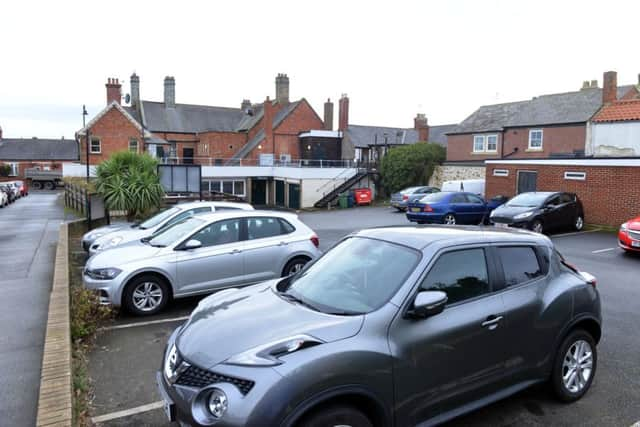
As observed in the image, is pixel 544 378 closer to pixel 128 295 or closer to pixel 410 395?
pixel 410 395

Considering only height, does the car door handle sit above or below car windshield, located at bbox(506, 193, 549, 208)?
below

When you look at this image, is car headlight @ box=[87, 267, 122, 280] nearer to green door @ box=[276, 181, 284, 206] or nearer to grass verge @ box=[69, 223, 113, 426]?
grass verge @ box=[69, 223, 113, 426]

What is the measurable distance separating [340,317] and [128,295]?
4.80 meters

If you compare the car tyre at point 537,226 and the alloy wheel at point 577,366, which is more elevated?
the car tyre at point 537,226

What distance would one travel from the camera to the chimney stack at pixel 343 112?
46.3 m

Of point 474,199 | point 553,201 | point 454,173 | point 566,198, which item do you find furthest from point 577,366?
point 454,173

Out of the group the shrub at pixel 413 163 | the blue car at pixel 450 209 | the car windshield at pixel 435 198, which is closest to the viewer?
the blue car at pixel 450 209

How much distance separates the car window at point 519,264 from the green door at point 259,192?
39.3 meters

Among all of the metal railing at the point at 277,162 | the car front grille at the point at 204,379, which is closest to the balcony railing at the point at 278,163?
the metal railing at the point at 277,162

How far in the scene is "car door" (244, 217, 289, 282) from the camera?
8000mm

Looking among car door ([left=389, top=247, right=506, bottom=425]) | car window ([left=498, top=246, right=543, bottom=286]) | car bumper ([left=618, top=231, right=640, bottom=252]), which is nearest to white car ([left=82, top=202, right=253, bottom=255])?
car window ([left=498, top=246, right=543, bottom=286])

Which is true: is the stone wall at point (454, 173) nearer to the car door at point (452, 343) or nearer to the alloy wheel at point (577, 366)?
the alloy wheel at point (577, 366)

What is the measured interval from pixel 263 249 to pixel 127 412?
399cm

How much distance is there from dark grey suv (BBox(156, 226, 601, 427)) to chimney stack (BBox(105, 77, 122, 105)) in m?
42.6
